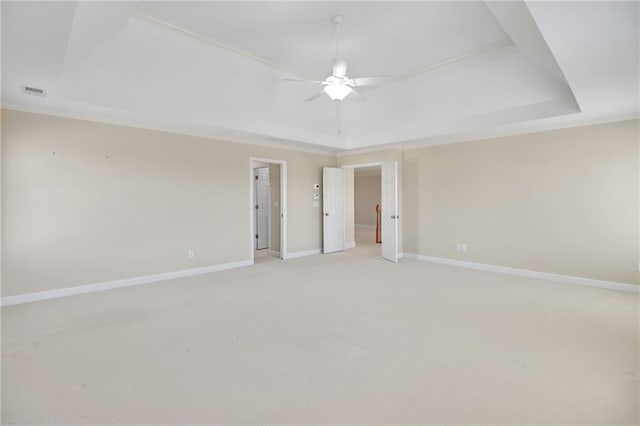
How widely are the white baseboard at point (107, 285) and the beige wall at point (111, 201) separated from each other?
0.07 metres

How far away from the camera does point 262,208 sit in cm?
789

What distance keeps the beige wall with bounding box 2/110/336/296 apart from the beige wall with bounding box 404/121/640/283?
12.5ft

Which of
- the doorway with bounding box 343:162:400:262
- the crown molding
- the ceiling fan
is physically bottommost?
the doorway with bounding box 343:162:400:262

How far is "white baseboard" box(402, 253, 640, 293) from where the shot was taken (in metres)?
4.29

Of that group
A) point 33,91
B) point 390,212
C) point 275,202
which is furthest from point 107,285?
point 390,212

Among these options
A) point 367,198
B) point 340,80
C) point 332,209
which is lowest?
point 332,209

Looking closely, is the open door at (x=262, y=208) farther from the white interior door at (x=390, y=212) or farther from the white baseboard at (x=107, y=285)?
the white interior door at (x=390, y=212)

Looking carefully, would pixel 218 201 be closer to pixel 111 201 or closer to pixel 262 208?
pixel 111 201

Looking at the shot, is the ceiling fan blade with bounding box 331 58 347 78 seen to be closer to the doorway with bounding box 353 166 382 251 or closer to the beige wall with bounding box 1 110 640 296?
the beige wall with bounding box 1 110 640 296

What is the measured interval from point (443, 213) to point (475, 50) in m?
3.05

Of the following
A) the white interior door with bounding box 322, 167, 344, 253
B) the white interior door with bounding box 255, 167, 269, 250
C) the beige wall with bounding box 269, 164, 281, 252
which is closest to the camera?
the beige wall with bounding box 269, 164, 281, 252

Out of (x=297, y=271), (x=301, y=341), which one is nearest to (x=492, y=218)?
(x=297, y=271)

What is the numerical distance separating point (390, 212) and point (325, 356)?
4292 mm

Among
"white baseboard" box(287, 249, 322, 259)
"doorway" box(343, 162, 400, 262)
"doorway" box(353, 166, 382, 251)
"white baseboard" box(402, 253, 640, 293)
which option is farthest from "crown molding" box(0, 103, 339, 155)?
"doorway" box(353, 166, 382, 251)
